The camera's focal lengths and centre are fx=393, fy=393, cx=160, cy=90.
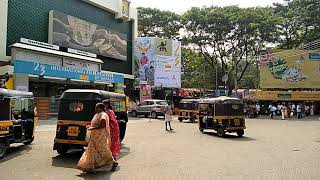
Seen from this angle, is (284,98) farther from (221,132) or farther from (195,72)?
(221,132)

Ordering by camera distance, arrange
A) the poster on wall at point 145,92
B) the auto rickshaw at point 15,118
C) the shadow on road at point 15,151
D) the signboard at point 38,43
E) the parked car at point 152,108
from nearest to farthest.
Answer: the auto rickshaw at point 15,118 → the shadow on road at point 15,151 → the signboard at point 38,43 → the parked car at point 152,108 → the poster on wall at point 145,92

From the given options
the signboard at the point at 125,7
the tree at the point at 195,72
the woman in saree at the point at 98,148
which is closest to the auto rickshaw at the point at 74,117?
the woman in saree at the point at 98,148

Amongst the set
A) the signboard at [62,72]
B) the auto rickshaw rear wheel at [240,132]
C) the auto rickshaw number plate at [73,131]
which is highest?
the signboard at [62,72]

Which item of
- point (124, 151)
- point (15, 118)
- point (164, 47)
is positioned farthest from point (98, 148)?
point (164, 47)

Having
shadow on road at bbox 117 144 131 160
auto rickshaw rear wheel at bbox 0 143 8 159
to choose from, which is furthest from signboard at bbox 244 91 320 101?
auto rickshaw rear wheel at bbox 0 143 8 159

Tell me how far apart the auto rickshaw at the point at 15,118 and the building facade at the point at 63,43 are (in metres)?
13.4

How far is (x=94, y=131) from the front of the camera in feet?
31.1

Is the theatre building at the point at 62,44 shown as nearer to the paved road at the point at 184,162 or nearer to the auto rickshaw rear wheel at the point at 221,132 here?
the auto rickshaw rear wheel at the point at 221,132

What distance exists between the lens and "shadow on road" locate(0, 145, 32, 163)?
1176cm

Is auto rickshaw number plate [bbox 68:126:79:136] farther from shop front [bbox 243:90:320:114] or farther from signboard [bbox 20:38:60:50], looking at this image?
shop front [bbox 243:90:320:114]

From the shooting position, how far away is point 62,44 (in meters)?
34.8

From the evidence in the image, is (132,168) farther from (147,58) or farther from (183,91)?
(183,91)

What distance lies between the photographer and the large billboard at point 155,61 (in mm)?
47312

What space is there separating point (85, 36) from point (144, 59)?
11119mm
